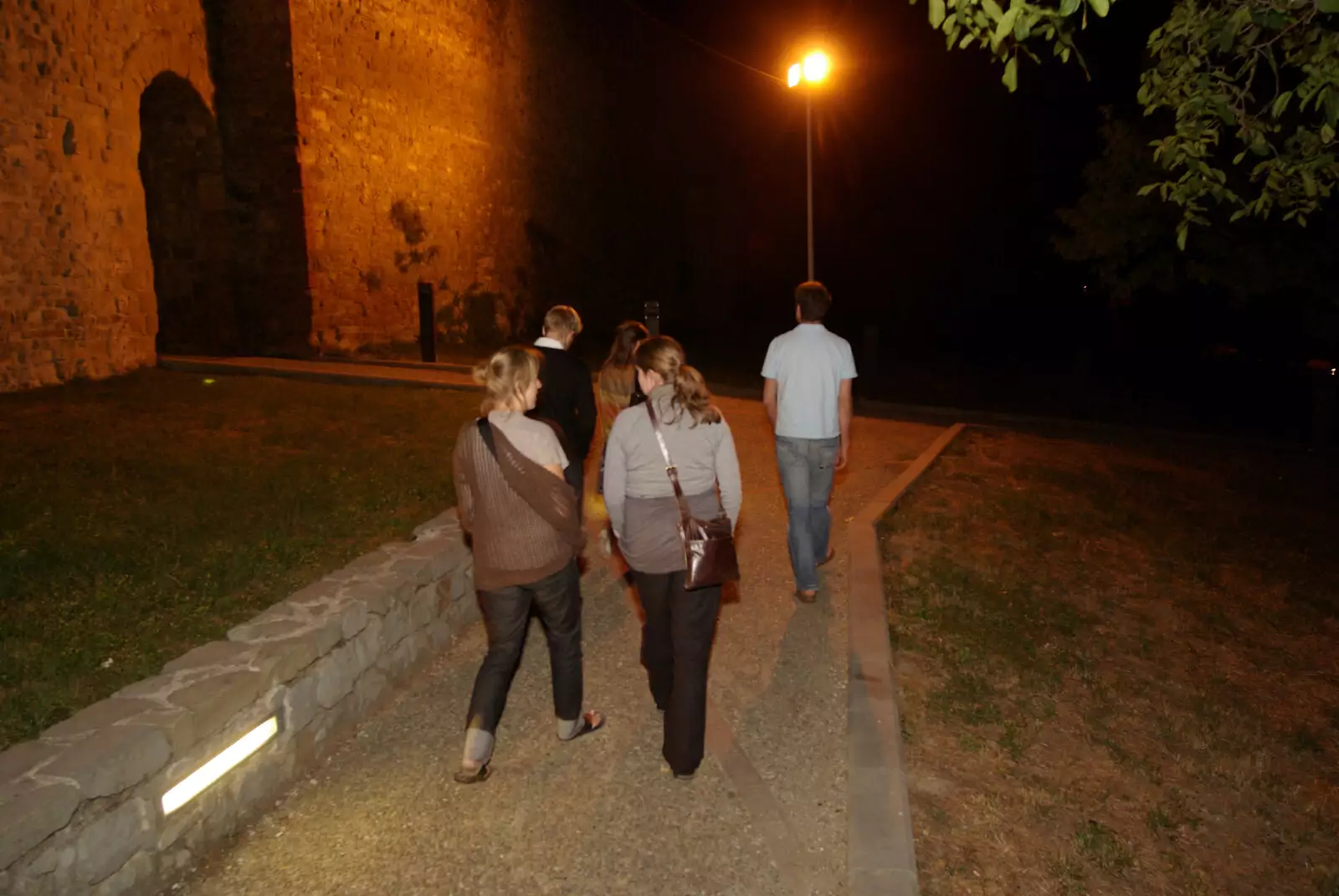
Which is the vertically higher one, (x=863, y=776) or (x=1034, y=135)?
(x=1034, y=135)

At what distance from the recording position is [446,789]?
3980 mm

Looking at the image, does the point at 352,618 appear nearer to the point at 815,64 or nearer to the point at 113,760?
the point at 113,760

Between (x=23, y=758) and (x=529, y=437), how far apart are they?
1.95 m

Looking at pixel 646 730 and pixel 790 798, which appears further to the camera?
pixel 646 730

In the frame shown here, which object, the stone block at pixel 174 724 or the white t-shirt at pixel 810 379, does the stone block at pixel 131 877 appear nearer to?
the stone block at pixel 174 724

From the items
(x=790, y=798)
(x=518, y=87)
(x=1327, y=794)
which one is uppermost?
(x=518, y=87)

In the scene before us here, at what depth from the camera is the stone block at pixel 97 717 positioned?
125 inches

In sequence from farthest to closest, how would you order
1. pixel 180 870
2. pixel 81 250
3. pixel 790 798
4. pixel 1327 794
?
pixel 81 250, pixel 1327 794, pixel 790 798, pixel 180 870

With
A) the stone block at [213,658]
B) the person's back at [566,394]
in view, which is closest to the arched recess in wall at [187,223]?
the person's back at [566,394]

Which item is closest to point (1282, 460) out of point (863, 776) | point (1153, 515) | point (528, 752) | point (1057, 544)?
point (1153, 515)

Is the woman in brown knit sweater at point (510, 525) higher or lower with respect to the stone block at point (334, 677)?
higher

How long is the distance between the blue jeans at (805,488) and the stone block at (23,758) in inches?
152

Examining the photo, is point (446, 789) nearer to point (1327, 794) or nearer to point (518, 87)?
point (1327, 794)

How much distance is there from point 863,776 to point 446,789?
172cm
